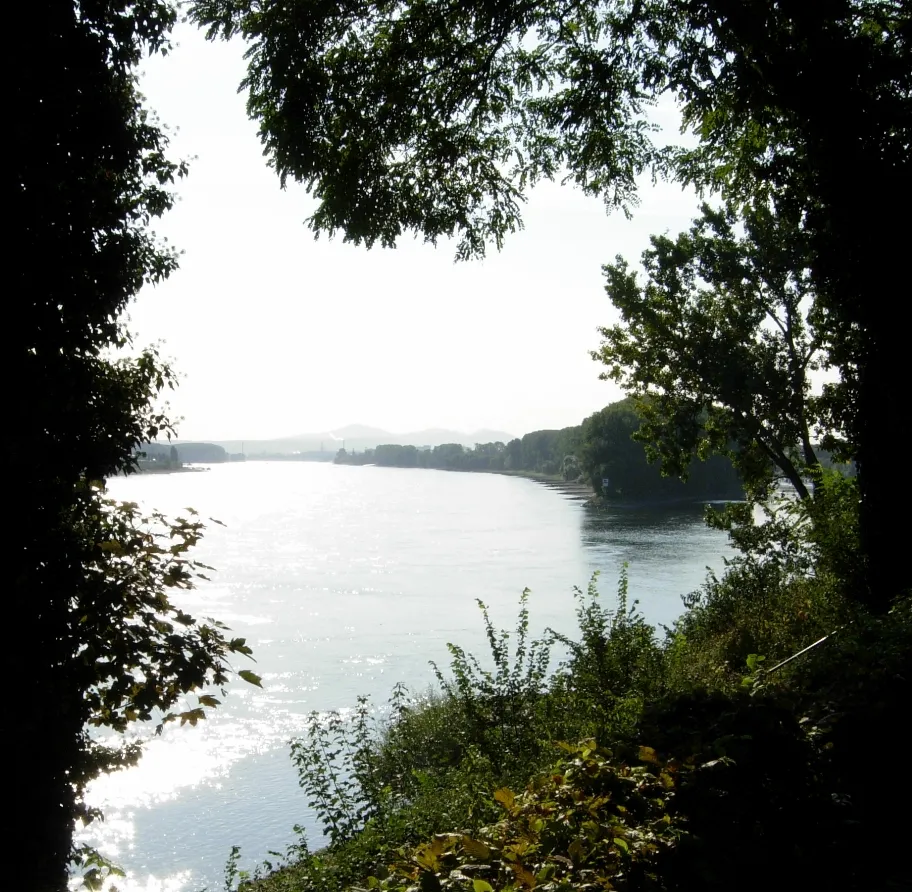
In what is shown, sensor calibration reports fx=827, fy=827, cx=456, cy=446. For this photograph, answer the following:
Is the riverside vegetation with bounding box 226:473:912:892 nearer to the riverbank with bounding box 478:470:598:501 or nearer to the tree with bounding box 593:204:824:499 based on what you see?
the tree with bounding box 593:204:824:499

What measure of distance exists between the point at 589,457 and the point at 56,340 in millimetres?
71622

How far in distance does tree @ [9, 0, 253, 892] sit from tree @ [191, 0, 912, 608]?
1.68 meters

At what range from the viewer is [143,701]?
4.39 m

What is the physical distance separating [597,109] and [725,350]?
9602 mm

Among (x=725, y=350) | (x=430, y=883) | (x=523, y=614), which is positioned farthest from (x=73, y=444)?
(x=725, y=350)

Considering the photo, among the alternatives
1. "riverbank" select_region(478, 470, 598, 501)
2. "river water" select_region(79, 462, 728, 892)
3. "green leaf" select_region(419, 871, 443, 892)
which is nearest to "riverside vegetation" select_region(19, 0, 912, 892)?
"green leaf" select_region(419, 871, 443, 892)

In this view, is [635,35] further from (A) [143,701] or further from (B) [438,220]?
(A) [143,701]

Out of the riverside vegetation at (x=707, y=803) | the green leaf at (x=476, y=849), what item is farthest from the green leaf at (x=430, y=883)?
the green leaf at (x=476, y=849)

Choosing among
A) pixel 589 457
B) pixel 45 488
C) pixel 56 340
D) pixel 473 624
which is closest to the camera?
pixel 45 488

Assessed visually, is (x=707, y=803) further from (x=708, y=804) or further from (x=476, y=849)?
(x=476, y=849)

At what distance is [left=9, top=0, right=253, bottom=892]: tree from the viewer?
4.56 metres

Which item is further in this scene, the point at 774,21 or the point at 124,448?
the point at 774,21

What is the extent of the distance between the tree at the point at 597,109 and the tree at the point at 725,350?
7.27 meters

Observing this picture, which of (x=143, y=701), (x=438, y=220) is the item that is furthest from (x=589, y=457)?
(x=143, y=701)
